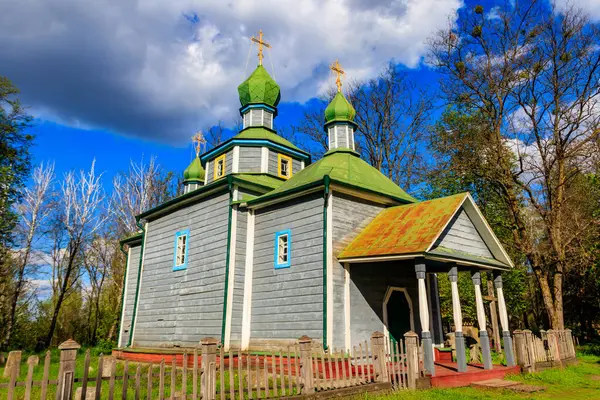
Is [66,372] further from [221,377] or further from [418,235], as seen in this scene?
[418,235]

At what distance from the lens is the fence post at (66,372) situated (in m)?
5.09

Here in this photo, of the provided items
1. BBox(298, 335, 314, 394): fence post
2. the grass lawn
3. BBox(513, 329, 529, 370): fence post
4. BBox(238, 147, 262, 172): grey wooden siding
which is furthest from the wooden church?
BBox(298, 335, 314, 394): fence post

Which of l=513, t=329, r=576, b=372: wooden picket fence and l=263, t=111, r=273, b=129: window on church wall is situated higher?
l=263, t=111, r=273, b=129: window on church wall

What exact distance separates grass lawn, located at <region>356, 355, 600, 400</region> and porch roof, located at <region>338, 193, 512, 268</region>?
286 cm

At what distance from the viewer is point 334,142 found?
16609 millimetres

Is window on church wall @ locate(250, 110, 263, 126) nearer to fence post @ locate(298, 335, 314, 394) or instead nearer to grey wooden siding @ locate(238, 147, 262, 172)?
grey wooden siding @ locate(238, 147, 262, 172)

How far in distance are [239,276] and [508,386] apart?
7.57 m

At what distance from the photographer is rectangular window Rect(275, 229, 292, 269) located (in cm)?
1244

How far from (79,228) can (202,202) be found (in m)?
17.1

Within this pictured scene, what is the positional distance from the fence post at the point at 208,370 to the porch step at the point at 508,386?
6085 mm

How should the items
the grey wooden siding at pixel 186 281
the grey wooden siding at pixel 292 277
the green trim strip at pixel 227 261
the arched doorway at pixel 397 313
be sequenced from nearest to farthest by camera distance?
the grey wooden siding at pixel 292 277, the arched doorway at pixel 397 313, the green trim strip at pixel 227 261, the grey wooden siding at pixel 186 281

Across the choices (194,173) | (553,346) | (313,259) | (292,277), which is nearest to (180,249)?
(292,277)

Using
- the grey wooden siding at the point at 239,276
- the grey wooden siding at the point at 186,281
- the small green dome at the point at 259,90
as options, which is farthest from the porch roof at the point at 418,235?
the small green dome at the point at 259,90

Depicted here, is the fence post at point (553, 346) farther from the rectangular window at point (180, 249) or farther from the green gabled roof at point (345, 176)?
the rectangular window at point (180, 249)
